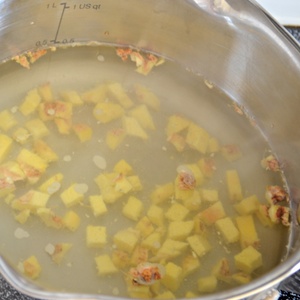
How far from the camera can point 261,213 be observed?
97 centimetres

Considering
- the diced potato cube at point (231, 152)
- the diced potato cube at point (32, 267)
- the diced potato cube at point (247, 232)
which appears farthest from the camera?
the diced potato cube at point (231, 152)

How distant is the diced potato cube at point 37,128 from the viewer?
3.21ft

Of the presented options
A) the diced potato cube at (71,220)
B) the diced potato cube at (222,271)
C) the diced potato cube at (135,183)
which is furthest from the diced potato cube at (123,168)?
the diced potato cube at (222,271)

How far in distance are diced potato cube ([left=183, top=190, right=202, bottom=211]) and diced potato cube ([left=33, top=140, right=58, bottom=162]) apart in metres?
0.24

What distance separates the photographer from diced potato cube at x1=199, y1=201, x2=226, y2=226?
940 mm

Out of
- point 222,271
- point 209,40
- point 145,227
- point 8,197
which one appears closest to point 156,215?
point 145,227

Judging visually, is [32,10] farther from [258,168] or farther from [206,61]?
[258,168]

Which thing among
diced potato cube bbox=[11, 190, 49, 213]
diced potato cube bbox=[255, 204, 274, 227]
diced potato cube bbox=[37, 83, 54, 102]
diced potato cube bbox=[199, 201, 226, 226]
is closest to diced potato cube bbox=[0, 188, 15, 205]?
diced potato cube bbox=[11, 190, 49, 213]

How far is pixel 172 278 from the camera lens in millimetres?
844

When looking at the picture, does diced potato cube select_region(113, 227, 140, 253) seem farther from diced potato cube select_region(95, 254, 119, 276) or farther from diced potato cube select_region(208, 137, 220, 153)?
diced potato cube select_region(208, 137, 220, 153)

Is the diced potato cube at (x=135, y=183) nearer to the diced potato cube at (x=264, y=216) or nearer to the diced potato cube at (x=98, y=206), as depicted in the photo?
the diced potato cube at (x=98, y=206)

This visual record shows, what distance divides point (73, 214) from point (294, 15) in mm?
634

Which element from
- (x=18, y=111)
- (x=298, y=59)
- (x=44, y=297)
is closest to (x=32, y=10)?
(x=18, y=111)

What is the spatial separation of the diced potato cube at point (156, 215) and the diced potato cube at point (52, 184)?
158 millimetres
